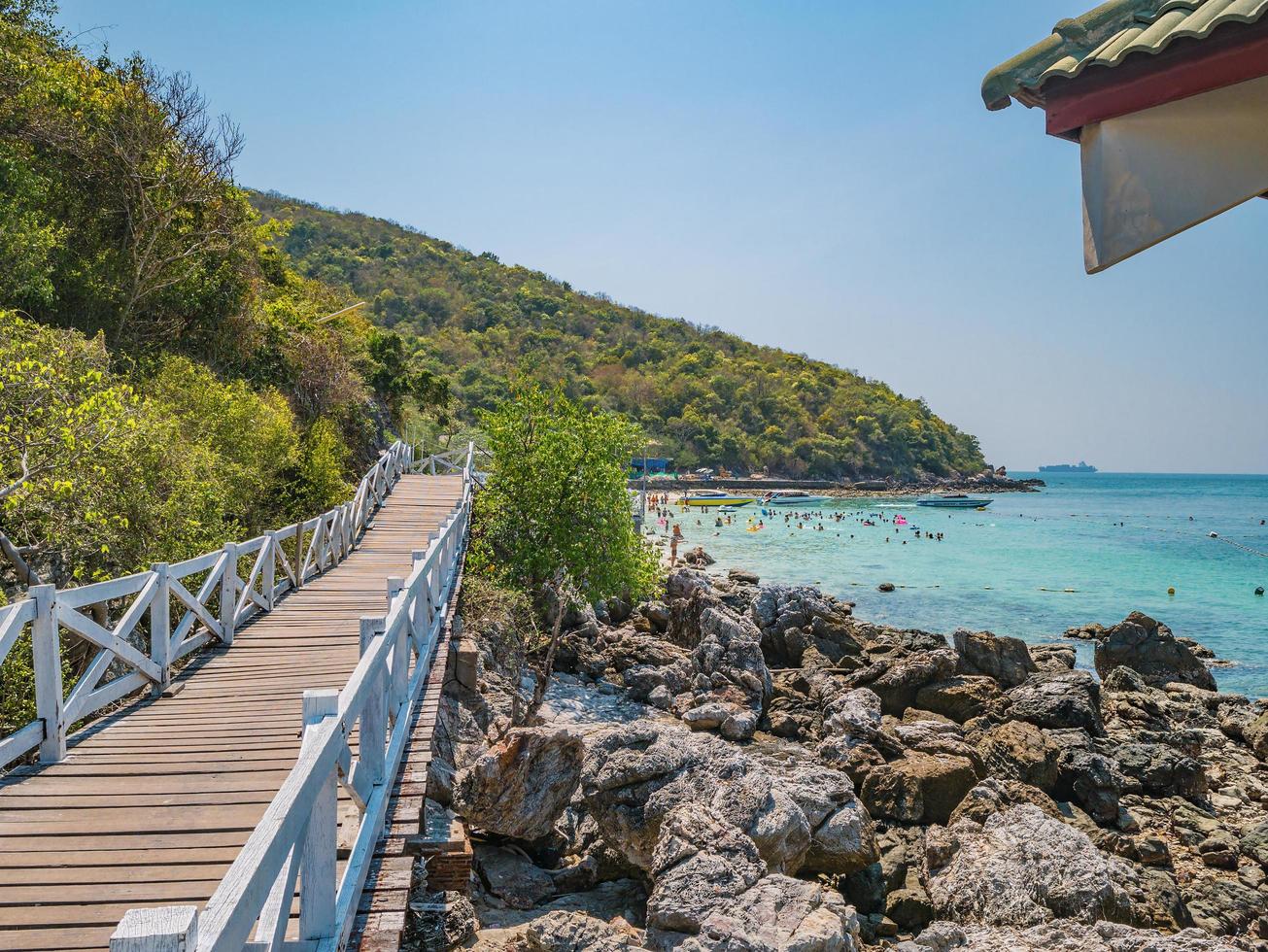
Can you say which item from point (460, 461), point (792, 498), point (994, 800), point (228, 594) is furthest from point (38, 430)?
point (792, 498)

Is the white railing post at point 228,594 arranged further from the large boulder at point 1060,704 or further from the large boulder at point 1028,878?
the large boulder at point 1060,704

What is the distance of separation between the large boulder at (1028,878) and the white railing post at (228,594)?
27.4 ft

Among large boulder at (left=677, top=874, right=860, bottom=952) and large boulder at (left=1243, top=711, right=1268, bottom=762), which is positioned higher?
large boulder at (left=677, top=874, right=860, bottom=952)

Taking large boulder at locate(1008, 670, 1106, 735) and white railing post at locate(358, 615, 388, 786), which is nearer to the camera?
white railing post at locate(358, 615, 388, 786)

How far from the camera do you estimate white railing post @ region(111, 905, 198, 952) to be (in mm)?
1667

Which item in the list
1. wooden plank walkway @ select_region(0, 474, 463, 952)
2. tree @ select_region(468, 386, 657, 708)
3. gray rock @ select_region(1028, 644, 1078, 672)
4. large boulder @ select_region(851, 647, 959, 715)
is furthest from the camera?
gray rock @ select_region(1028, 644, 1078, 672)

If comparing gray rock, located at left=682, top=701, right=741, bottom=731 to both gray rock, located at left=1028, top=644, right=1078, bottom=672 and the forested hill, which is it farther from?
the forested hill

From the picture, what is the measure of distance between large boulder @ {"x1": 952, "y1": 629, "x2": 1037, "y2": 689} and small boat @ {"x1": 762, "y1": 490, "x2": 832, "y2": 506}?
64.6 meters

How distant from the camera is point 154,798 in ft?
16.7

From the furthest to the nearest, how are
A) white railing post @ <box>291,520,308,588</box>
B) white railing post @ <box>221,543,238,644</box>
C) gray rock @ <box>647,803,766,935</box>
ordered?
white railing post @ <box>291,520,308,588</box>
white railing post @ <box>221,543,238,644</box>
gray rock @ <box>647,803,766,935</box>

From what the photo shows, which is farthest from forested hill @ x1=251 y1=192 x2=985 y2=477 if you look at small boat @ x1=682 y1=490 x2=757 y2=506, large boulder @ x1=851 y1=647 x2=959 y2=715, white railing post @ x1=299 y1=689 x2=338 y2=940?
white railing post @ x1=299 y1=689 x2=338 y2=940

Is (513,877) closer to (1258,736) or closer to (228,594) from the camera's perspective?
(228,594)

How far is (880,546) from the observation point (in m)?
53.1

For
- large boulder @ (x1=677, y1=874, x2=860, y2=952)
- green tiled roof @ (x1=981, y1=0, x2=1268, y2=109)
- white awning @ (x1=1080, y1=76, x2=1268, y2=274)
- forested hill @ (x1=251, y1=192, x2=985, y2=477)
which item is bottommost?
large boulder @ (x1=677, y1=874, x2=860, y2=952)
